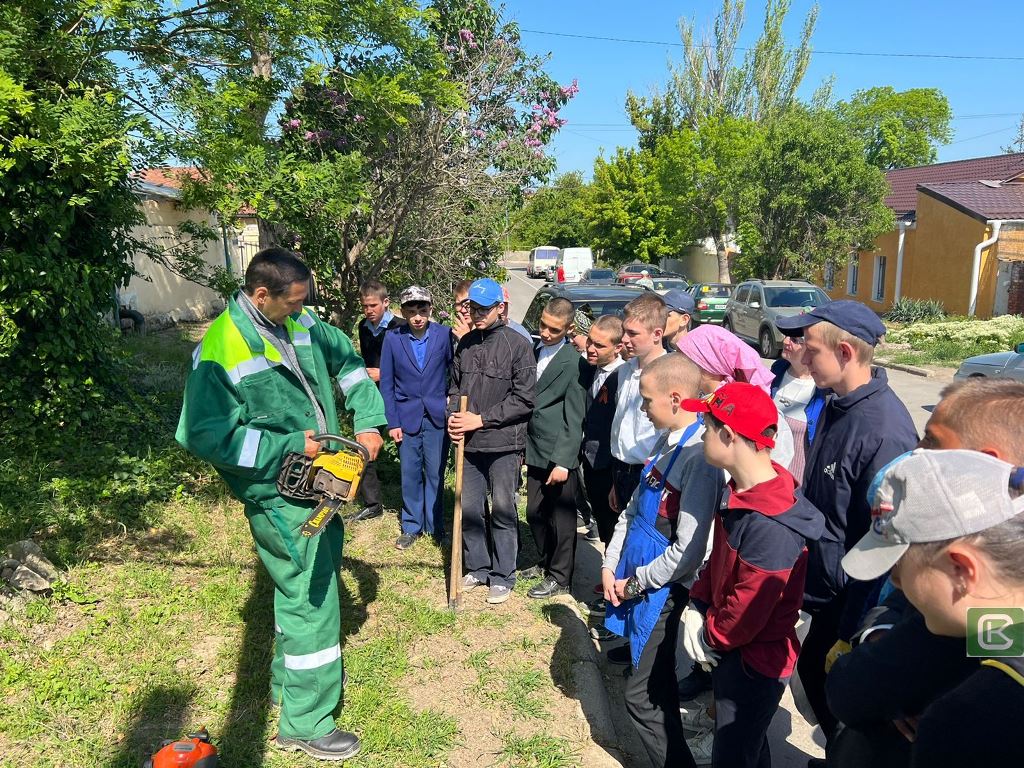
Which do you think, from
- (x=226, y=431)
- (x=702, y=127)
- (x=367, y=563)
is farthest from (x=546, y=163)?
(x=702, y=127)

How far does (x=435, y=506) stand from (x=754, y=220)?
2056 cm

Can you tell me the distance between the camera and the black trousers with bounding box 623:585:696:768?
2.82m

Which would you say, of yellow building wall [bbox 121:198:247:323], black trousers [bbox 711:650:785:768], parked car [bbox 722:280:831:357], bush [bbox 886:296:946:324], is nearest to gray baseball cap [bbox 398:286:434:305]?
black trousers [bbox 711:650:785:768]

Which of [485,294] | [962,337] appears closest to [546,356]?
[485,294]

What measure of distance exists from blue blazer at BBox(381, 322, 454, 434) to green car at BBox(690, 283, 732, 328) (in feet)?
47.7

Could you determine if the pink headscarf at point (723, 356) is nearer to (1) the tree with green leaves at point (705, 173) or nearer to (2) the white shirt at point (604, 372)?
(2) the white shirt at point (604, 372)

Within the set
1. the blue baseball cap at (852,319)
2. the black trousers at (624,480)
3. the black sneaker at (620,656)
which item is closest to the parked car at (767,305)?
the black trousers at (624,480)

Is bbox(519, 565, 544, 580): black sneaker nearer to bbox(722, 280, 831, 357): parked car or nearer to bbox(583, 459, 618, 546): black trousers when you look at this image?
bbox(583, 459, 618, 546): black trousers

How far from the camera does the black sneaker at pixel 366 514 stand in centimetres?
578

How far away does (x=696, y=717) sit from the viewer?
3.51 metres

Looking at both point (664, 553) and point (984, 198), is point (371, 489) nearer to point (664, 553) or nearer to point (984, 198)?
point (664, 553)

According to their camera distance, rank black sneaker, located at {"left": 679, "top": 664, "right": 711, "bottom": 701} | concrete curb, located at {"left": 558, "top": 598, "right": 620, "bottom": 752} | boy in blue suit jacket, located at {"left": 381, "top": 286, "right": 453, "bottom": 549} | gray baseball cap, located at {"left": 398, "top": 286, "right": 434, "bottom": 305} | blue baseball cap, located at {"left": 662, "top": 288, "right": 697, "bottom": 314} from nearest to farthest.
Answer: concrete curb, located at {"left": 558, "top": 598, "right": 620, "bottom": 752} < black sneaker, located at {"left": 679, "top": 664, "right": 711, "bottom": 701} < blue baseball cap, located at {"left": 662, "top": 288, "right": 697, "bottom": 314} < gray baseball cap, located at {"left": 398, "top": 286, "right": 434, "bottom": 305} < boy in blue suit jacket, located at {"left": 381, "top": 286, "right": 453, "bottom": 549}

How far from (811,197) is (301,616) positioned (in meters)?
22.4

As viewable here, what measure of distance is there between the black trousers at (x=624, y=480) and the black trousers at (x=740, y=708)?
5.07 feet
